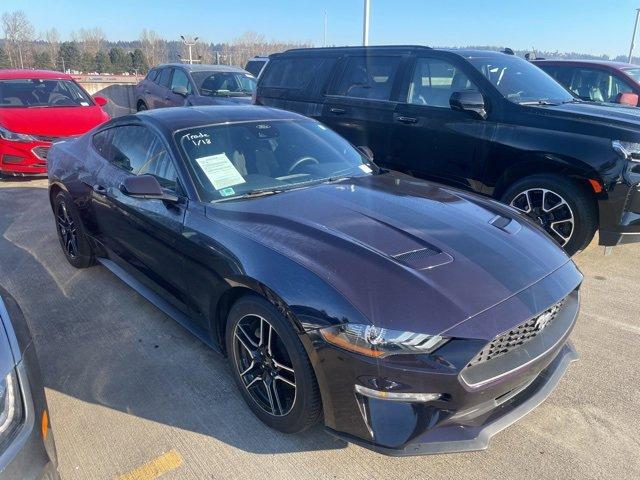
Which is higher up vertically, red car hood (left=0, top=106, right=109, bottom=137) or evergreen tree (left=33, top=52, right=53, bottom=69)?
evergreen tree (left=33, top=52, right=53, bottom=69)

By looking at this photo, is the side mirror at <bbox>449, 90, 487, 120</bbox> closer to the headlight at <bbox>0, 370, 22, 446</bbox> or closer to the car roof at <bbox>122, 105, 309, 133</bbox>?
the car roof at <bbox>122, 105, 309, 133</bbox>

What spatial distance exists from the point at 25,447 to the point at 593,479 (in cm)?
239

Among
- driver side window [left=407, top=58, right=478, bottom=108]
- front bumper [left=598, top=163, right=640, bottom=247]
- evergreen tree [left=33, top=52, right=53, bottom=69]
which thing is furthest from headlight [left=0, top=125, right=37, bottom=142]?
evergreen tree [left=33, top=52, right=53, bottom=69]

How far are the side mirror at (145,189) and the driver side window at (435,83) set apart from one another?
11.0ft

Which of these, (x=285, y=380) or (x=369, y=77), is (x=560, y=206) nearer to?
(x=369, y=77)

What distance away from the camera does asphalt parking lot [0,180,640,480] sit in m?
2.39

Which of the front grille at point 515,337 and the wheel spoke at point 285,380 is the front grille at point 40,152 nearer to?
the wheel spoke at point 285,380

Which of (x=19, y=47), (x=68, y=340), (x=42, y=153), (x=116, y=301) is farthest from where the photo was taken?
(x=19, y=47)

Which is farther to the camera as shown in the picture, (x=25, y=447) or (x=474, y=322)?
(x=474, y=322)

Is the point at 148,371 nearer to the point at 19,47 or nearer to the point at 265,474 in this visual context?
the point at 265,474

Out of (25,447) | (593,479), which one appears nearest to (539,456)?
(593,479)

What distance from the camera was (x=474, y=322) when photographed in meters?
2.05

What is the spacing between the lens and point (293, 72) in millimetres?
6926

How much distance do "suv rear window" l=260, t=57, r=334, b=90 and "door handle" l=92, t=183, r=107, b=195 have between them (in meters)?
3.52
